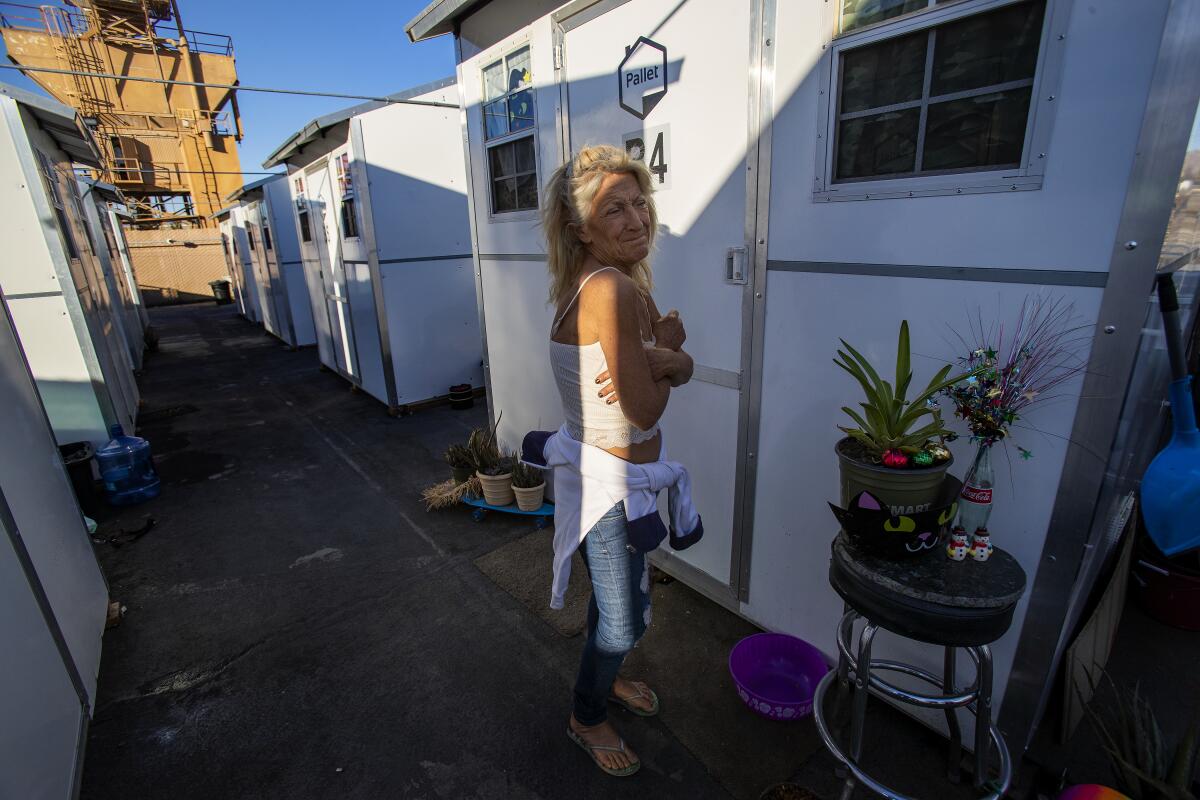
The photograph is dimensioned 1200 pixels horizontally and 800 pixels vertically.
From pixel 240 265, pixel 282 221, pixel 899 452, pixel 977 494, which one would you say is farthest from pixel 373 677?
pixel 240 265

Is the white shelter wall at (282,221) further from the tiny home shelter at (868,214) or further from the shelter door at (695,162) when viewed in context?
the shelter door at (695,162)

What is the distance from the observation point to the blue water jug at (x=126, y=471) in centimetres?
454

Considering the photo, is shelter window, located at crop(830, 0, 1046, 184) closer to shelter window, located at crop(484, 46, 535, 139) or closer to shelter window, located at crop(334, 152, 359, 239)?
shelter window, located at crop(484, 46, 535, 139)

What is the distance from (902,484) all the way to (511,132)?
326 centimetres

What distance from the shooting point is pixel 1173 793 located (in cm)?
155

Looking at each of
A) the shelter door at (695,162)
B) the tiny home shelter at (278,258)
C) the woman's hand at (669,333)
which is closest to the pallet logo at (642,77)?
the shelter door at (695,162)

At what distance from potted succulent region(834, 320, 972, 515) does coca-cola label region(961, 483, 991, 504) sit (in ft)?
0.27

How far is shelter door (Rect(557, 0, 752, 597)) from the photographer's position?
92.4 inches

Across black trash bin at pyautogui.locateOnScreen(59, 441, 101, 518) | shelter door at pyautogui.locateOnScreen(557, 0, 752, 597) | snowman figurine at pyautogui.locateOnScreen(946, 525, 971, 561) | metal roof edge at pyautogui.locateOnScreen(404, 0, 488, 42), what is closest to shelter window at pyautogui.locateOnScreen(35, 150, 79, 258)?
black trash bin at pyautogui.locateOnScreen(59, 441, 101, 518)

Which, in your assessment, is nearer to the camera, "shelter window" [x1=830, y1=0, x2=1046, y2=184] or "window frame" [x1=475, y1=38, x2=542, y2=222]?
"shelter window" [x1=830, y1=0, x2=1046, y2=184]

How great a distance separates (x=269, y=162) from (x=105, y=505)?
555 centimetres

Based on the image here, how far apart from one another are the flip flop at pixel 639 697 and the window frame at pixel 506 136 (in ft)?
9.24

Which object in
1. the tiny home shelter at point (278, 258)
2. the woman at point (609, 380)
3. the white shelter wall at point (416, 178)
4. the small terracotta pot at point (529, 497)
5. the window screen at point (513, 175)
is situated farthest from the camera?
the tiny home shelter at point (278, 258)

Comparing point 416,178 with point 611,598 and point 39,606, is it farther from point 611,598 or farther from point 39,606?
point 611,598
